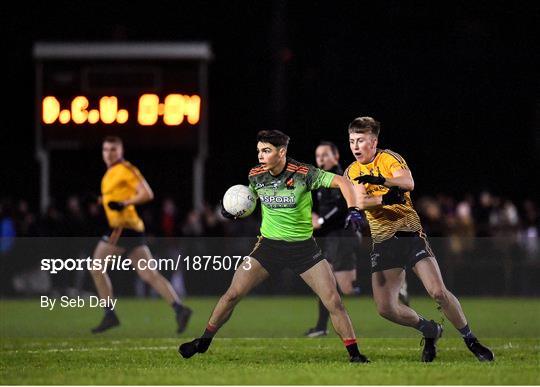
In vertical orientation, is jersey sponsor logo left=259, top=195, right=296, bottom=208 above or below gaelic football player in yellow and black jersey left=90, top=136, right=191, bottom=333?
above

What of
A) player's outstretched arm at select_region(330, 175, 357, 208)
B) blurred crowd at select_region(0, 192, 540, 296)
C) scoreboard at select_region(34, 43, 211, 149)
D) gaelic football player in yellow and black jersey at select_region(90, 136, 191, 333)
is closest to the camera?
player's outstretched arm at select_region(330, 175, 357, 208)

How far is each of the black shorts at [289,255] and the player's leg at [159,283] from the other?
307cm

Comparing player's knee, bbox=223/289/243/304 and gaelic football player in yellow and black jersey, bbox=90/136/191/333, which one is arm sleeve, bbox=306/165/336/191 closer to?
player's knee, bbox=223/289/243/304

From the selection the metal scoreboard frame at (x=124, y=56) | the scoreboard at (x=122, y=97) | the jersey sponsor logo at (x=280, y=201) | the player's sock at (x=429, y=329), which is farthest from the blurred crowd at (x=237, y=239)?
the jersey sponsor logo at (x=280, y=201)

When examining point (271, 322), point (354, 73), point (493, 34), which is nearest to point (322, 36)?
point (354, 73)

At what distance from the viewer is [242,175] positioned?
2648 centimetres

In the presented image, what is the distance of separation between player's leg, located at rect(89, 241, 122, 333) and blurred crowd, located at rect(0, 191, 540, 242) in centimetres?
494

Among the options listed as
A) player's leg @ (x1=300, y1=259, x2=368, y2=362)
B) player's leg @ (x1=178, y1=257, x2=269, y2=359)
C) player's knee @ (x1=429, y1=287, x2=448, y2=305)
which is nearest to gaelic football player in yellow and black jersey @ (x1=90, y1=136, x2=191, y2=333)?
player's leg @ (x1=178, y1=257, x2=269, y2=359)

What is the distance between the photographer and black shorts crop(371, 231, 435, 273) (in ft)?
34.3

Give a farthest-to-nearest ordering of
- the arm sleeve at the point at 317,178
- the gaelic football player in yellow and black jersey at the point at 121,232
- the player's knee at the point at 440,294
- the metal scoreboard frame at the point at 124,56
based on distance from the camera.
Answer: the metal scoreboard frame at the point at 124,56, the gaelic football player in yellow and black jersey at the point at 121,232, the player's knee at the point at 440,294, the arm sleeve at the point at 317,178

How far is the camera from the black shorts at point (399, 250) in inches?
412

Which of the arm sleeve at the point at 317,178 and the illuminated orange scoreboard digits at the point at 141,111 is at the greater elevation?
the arm sleeve at the point at 317,178

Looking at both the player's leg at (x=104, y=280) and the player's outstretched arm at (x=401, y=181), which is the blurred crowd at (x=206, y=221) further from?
the player's outstretched arm at (x=401, y=181)

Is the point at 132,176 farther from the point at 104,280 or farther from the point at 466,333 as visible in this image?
the point at 466,333
